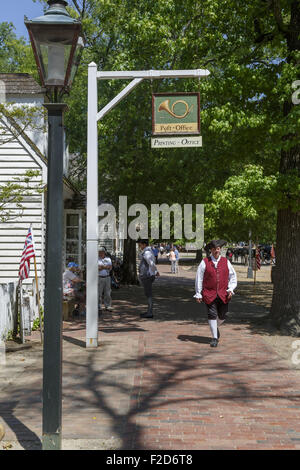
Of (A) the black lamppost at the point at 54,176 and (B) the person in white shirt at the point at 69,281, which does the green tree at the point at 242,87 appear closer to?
A: (B) the person in white shirt at the point at 69,281

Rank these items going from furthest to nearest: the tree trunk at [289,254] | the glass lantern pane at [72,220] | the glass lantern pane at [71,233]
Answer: the glass lantern pane at [71,233], the glass lantern pane at [72,220], the tree trunk at [289,254]

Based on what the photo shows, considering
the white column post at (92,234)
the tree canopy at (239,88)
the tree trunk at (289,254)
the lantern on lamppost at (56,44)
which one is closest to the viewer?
the lantern on lamppost at (56,44)

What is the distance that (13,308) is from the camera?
11289 mm

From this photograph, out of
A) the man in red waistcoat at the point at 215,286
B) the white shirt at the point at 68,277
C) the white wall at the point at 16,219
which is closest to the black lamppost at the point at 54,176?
the man in red waistcoat at the point at 215,286

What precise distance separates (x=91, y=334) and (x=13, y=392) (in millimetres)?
3078

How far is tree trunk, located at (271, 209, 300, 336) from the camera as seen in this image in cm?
1199

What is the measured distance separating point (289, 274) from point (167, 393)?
5916 millimetres

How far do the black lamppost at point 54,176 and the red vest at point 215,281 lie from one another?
5586 mm

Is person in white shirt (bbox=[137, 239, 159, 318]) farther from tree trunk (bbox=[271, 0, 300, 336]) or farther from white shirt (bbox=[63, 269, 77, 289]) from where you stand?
tree trunk (bbox=[271, 0, 300, 336])

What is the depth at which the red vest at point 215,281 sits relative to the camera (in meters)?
10.1

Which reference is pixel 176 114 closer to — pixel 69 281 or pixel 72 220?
pixel 69 281

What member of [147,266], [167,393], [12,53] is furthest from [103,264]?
[12,53]

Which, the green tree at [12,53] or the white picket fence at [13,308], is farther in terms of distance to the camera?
the green tree at [12,53]

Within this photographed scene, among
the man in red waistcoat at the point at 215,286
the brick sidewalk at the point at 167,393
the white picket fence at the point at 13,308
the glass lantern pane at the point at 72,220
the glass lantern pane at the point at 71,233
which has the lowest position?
the brick sidewalk at the point at 167,393
